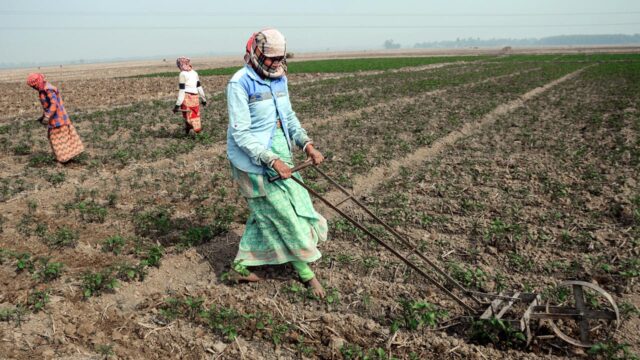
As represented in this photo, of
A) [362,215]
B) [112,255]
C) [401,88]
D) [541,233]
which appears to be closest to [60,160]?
[112,255]

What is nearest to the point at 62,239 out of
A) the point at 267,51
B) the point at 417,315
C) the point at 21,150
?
the point at 267,51

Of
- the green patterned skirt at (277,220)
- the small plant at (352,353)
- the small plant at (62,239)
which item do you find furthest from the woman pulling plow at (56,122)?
the small plant at (352,353)

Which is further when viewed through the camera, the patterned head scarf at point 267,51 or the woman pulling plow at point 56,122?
the woman pulling plow at point 56,122

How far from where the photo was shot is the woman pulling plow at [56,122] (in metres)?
7.79

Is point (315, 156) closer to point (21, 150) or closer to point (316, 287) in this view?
point (316, 287)

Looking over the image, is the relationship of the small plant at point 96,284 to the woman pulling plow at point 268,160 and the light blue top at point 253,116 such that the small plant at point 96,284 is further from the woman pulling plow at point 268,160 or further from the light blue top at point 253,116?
the light blue top at point 253,116

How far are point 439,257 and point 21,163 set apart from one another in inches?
329

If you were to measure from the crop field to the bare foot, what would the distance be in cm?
6

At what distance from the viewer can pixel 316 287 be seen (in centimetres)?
398

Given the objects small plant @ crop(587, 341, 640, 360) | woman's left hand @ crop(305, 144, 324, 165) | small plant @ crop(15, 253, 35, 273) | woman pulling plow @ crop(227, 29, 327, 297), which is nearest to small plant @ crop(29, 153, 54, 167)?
small plant @ crop(15, 253, 35, 273)

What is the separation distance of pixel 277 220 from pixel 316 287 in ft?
2.36

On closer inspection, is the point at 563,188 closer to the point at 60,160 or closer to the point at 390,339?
the point at 390,339

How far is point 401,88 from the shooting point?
2139 cm

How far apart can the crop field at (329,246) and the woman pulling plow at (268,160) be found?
373mm
